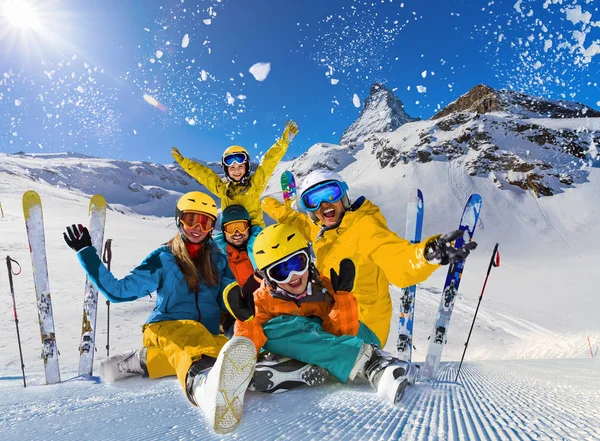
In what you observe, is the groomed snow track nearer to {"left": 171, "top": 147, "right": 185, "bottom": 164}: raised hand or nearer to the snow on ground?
the snow on ground

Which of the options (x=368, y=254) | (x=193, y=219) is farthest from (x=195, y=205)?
(x=368, y=254)

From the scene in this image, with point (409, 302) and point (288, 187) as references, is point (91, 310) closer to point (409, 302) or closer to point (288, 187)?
point (288, 187)

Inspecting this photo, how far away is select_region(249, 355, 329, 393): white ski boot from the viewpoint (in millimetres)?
2316

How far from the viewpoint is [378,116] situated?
175375mm

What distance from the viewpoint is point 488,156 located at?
46.3m

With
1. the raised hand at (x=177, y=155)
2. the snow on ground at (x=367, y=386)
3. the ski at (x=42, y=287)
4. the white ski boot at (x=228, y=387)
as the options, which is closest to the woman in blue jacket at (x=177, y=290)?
the snow on ground at (x=367, y=386)

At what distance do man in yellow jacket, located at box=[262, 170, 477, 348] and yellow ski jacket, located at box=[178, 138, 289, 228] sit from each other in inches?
57.9

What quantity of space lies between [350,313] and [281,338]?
0.53 meters

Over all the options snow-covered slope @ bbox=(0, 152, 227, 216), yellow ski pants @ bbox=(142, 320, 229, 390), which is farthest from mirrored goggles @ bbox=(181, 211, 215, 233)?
snow-covered slope @ bbox=(0, 152, 227, 216)

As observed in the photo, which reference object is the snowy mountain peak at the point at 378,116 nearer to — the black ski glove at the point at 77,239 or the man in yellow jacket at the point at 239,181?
the man in yellow jacket at the point at 239,181

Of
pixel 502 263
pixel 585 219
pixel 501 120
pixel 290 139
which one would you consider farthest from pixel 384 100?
pixel 290 139

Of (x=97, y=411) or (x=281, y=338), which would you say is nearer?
(x=97, y=411)

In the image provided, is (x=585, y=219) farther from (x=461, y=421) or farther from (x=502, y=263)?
(x=461, y=421)

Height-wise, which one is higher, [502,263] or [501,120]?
[501,120]
